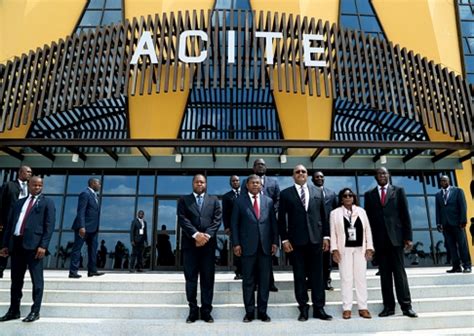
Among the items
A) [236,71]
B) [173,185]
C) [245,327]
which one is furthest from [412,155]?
[245,327]

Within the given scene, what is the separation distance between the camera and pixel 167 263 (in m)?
10.2

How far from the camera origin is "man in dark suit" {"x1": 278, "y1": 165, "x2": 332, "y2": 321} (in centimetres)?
446

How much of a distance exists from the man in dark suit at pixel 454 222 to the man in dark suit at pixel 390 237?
2884 millimetres

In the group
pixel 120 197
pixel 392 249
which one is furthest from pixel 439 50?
pixel 120 197

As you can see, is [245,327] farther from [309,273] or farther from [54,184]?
[54,184]

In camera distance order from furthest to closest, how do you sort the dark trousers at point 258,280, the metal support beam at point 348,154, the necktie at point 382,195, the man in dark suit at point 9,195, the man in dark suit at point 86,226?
the metal support beam at point 348,154 < the man in dark suit at point 86,226 < the man in dark suit at point 9,195 < the necktie at point 382,195 < the dark trousers at point 258,280

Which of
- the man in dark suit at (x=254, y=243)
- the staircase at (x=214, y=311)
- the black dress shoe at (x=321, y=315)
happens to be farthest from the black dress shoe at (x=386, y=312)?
the man in dark suit at (x=254, y=243)

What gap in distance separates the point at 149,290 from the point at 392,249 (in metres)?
3.74

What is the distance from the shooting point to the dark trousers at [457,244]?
6678 millimetres

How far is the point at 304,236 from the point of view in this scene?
4.49 metres

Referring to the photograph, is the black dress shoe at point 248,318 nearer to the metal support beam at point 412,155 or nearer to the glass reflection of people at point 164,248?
the glass reflection of people at point 164,248

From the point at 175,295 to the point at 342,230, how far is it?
262 centimetres

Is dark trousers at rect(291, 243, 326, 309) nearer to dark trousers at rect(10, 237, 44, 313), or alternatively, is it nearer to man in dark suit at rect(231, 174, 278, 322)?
man in dark suit at rect(231, 174, 278, 322)

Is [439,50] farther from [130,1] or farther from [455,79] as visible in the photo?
[130,1]
